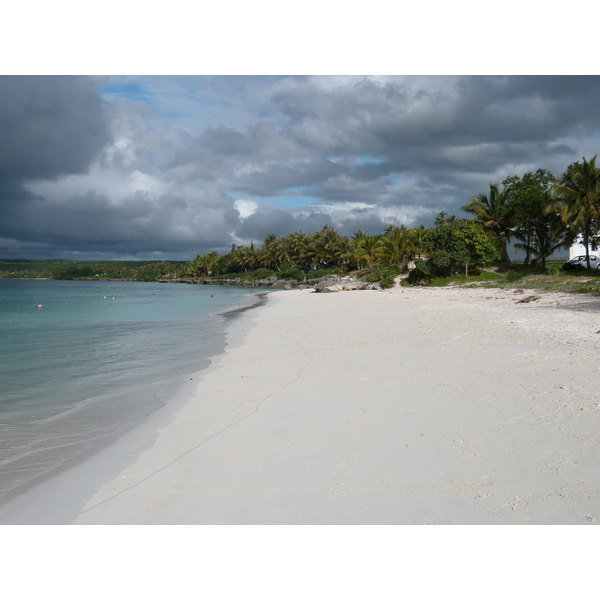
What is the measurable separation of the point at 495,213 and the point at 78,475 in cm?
4153

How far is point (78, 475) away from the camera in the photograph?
4750 mm

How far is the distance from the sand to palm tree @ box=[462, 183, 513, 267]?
111ft

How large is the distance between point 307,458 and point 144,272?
7240 inches

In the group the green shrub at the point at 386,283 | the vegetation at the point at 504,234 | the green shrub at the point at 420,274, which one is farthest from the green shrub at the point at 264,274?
the green shrub at the point at 420,274

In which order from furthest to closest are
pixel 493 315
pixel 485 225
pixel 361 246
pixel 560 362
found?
pixel 361 246
pixel 485 225
pixel 493 315
pixel 560 362

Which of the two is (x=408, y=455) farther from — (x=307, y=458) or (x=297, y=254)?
(x=297, y=254)

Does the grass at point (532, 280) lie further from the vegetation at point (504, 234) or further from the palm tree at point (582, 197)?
the palm tree at point (582, 197)

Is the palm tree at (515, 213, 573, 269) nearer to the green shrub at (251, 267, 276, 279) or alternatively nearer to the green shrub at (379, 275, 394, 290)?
the green shrub at (379, 275, 394, 290)

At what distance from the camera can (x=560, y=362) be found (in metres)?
7.05

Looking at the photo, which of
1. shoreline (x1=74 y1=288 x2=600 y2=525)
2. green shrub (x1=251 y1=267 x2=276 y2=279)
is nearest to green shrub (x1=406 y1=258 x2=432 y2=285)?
shoreline (x1=74 y1=288 x2=600 y2=525)

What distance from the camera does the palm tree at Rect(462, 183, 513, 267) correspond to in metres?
39.8

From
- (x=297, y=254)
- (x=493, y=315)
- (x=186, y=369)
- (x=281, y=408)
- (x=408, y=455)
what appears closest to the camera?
(x=408, y=455)

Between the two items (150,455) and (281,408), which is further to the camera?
(281,408)

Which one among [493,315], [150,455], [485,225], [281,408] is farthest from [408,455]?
[485,225]
